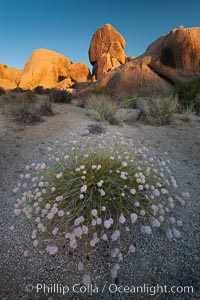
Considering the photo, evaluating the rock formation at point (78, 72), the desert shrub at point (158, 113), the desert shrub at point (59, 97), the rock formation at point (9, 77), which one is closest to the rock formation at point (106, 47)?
the rock formation at point (78, 72)

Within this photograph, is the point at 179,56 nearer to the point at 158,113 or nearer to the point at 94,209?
the point at 158,113

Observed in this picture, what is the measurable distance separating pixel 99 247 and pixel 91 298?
0.31 m

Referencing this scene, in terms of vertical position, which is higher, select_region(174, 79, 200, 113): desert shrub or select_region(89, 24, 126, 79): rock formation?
select_region(89, 24, 126, 79): rock formation

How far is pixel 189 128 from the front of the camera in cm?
473

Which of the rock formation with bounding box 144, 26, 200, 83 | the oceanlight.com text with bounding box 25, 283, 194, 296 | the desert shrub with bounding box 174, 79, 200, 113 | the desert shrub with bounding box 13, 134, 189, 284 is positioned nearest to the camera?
the oceanlight.com text with bounding box 25, 283, 194, 296

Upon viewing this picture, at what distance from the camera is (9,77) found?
1015 inches

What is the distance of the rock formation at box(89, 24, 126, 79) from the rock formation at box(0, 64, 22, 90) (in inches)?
489

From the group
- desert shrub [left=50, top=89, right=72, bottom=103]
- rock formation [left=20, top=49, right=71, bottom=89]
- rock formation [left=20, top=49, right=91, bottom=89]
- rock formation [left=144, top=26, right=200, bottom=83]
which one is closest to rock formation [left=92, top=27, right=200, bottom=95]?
rock formation [left=144, top=26, right=200, bottom=83]

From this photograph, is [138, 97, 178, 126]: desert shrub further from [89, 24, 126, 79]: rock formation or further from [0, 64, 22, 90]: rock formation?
[0, 64, 22, 90]: rock formation

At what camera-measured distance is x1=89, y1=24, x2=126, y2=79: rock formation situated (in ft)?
89.7

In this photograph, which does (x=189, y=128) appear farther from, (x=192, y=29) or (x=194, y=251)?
(x=192, y=29)

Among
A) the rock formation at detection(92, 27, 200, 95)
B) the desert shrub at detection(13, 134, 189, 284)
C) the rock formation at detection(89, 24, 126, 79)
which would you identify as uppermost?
the rock formation at detection(89, 24, 126, 79)

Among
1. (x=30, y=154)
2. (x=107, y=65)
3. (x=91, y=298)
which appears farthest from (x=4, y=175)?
(x=107, y=65)

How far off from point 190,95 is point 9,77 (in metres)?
27.2
